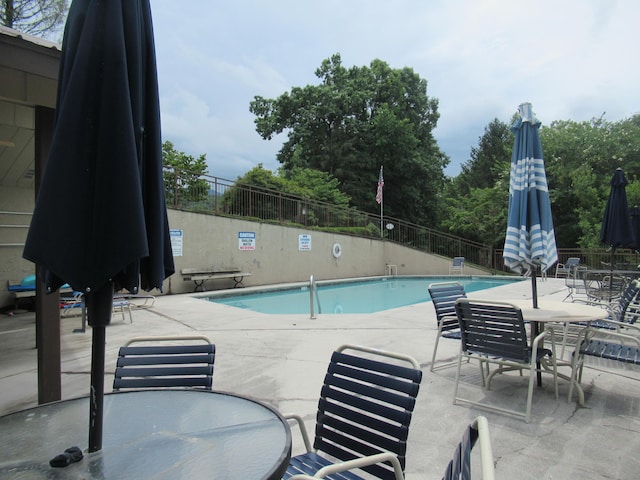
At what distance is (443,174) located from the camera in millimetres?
27953

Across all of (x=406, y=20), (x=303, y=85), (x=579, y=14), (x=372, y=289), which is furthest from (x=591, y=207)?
(x=303, y=85)

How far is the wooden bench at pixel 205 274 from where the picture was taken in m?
11.5

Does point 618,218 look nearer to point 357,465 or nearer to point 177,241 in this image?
point 357,465

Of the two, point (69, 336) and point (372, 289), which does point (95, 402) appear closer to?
point (69, 336)

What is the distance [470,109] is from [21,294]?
36.6 metres

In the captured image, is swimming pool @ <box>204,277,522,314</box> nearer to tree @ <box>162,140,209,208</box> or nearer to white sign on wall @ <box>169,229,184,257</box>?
white sign on wall @ <box>169,229,184,257</box>

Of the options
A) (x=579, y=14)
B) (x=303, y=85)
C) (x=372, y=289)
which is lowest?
(x=372, y=289)

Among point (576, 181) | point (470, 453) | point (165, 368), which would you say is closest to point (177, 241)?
point (165, 368)

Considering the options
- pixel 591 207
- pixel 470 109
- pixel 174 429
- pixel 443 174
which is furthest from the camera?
pixel 470 109

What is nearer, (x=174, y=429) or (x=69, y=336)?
(x=174, y=429)

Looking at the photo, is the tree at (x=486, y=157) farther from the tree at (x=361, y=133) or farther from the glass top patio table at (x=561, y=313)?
the glass top patio table at (x=561, y=313)

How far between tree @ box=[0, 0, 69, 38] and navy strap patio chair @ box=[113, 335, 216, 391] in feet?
24.8

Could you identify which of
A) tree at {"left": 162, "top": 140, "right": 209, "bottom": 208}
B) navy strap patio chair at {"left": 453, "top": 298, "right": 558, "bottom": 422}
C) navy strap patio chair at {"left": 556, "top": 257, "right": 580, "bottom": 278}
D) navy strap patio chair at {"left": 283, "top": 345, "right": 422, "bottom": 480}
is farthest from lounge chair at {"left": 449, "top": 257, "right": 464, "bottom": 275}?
navy strap patio chair at {"left": 283, "top": 345, "right": 422, "bottom": 480}

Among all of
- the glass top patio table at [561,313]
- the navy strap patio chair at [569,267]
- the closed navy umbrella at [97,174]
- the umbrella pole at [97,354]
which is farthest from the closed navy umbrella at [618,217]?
the umbrella pole at [97,354]
